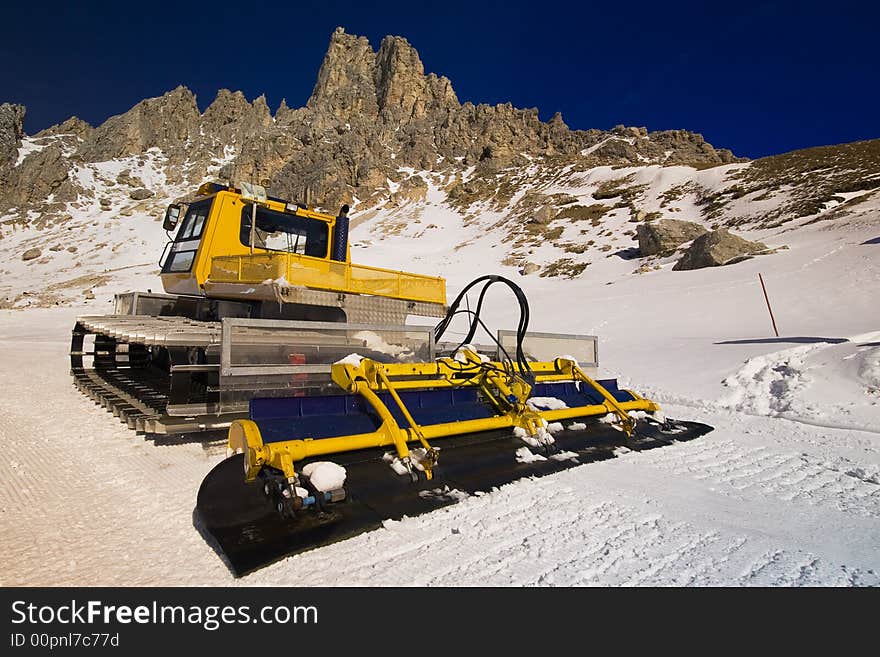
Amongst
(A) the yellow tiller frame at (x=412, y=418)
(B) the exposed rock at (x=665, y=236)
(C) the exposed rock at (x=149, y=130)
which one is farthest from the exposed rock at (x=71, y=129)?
(A) the yellow tiller frame at (x=412, y=418)

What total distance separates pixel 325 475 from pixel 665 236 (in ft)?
119

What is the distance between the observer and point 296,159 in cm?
8481

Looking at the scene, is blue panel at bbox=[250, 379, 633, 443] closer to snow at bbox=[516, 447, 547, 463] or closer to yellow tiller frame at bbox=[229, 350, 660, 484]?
yellow tiller frame at bbox=[229, 350, 660, 484]

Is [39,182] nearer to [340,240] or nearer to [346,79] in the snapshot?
[346,79]

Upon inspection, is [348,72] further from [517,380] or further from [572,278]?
[517,380]

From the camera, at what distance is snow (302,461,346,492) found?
2.77m

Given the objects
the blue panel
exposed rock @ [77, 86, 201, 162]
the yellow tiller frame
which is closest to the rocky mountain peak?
exposed rock @ [77, 86, 201, 162]

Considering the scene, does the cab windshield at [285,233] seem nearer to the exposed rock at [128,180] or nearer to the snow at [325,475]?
the snow at [325,475]

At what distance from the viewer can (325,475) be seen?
281cm

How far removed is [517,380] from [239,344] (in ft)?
8.15

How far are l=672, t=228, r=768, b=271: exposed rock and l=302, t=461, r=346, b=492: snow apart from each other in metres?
26.7

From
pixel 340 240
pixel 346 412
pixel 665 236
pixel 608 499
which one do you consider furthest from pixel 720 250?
pixel 346 412

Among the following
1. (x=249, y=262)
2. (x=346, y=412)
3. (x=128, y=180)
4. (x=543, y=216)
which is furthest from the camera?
(x=128, y=180)

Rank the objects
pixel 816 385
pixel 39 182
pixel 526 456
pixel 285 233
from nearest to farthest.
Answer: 1. pixel 526 456
2. pixel 816 385
3. pixel 285 233
4. pixel 39 182
